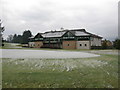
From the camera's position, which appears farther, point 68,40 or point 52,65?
point 68,40

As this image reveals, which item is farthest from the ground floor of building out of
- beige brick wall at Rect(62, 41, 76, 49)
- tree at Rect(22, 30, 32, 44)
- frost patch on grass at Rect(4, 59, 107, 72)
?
frost patch on grass at Rect(4, 59, 107, 72)

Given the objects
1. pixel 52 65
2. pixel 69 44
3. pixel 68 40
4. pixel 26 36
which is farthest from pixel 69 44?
pixel 26 36

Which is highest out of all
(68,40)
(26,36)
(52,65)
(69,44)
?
(26,36)

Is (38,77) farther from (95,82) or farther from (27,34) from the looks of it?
(27,34)

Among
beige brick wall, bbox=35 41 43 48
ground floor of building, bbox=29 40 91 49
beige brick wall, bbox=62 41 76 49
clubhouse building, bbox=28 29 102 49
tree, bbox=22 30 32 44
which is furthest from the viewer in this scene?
tree, bbox=22 30 32 44

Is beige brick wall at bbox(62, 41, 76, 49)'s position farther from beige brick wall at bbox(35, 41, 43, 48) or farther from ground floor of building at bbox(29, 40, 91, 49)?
beige brick wall at bbox(35, 41, 43, 48)

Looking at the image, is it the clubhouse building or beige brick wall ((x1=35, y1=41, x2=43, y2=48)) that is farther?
beige brick wall ((x1=35, y1=41, x2=43, y2=48))

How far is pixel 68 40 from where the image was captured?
148 ft

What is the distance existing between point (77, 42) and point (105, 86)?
38479 millimetres

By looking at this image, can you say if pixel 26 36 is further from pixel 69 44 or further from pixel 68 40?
pixel 69 44

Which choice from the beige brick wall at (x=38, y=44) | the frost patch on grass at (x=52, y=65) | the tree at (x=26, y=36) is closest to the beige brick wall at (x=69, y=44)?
the beige brick wall at (x=38, y=44)

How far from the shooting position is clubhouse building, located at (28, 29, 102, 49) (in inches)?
1669

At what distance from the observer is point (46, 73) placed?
6.45 metres

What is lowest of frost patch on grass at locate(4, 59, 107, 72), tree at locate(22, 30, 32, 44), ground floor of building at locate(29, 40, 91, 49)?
frost patch on grass at locate(4, 59, 107, 72)
